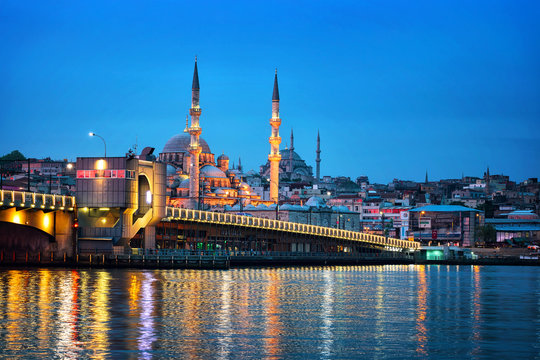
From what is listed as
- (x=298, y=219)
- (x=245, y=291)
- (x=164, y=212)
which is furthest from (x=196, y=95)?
(x=245, y=291)

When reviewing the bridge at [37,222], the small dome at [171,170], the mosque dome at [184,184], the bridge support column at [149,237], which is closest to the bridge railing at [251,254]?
the bridge support column at [149,237]

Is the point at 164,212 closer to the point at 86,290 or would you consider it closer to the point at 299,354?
the point at 86,290

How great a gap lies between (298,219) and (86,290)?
107044 mm

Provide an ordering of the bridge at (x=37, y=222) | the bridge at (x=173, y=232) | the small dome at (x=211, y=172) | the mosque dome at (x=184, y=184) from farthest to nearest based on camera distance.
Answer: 1. the small dome at (x=211, y=172)
2. the mosque dome at (x=184, y=184)
3. the bridge at (x=173, y=232)
4. the bridge at (x=37, y=222)

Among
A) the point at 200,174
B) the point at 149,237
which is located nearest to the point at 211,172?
the point at 200,174

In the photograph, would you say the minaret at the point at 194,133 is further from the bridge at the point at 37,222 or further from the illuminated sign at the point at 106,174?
the illuminated sign at the point at 106,174

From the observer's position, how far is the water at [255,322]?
2459 centimetres

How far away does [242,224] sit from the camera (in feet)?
311

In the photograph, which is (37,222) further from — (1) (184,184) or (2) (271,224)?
(1) (184,184)

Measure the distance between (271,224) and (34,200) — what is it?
3808cm

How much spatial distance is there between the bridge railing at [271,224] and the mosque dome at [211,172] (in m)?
54.1

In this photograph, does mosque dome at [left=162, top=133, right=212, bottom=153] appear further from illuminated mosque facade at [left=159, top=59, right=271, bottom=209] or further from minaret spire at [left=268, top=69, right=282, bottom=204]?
minaret spire at [left=268, top=69, right=282, bottom=204]

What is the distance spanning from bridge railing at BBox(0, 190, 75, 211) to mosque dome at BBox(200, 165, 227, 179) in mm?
98685

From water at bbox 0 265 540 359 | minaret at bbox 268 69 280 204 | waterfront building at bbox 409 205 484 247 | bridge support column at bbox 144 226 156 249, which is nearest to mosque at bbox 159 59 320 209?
minaret at bbox 268 69 280 204
